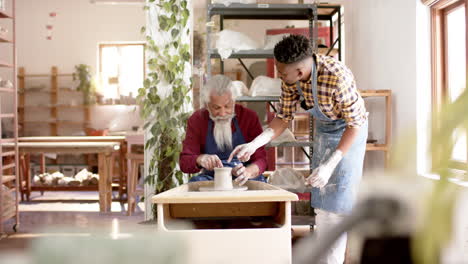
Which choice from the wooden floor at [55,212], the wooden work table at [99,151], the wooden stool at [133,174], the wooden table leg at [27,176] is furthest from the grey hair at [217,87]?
the wooden table leg at [27,176]

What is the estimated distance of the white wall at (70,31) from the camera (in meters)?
11.0

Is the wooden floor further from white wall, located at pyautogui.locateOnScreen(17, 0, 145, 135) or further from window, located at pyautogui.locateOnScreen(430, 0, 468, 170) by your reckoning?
white wall, located at pyautogui.locateOnScreen(17, 0, 145, 135)

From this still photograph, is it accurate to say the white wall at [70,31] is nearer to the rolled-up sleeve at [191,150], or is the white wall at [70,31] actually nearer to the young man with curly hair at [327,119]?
the rolled-up sleeve at [191,150]

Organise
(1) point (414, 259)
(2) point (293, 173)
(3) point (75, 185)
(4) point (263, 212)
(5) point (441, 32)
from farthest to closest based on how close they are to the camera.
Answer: (3) point (75, 185)
(2) point (293, 173)
(5) point (441, 32)
(4) point (263, 212)
(1) point (414, 259)

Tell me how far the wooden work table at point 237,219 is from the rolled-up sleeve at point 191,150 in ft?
2.59

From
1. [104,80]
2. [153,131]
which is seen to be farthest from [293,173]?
[104,80]

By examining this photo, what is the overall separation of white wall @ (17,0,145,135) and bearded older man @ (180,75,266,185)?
26.0 feet

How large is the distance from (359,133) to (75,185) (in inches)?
220

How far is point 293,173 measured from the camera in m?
4.55

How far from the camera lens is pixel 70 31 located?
11.1m

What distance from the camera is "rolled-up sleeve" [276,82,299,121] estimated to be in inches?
118

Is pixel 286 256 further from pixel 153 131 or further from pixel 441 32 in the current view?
pixel 153 131

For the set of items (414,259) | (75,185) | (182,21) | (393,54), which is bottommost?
(75,185)

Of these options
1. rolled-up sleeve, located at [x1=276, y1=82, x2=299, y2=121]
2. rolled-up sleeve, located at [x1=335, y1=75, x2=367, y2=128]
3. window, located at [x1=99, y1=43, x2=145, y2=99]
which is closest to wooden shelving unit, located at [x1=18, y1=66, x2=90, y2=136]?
window, located at [x1=99, y1=43, x2=145, y2=99]
